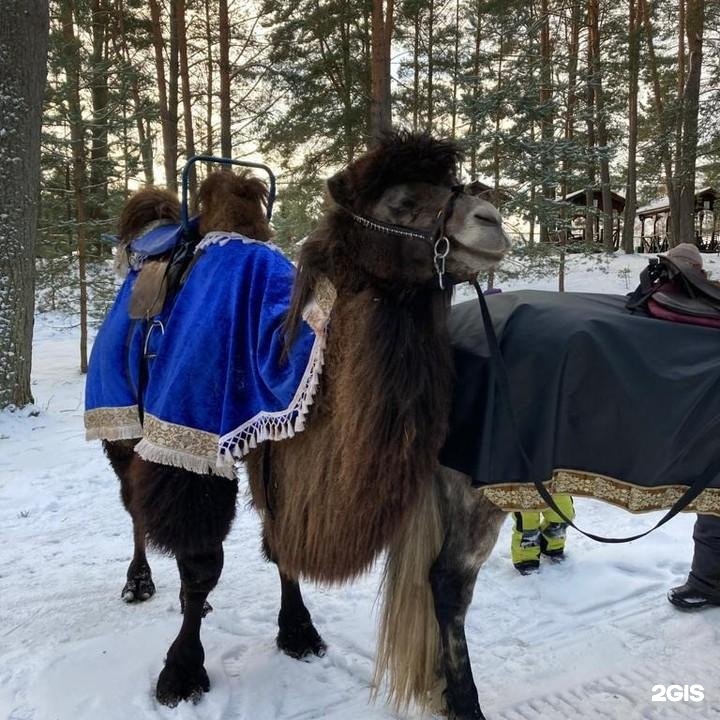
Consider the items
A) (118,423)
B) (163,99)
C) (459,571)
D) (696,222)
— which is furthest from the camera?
(696,222)

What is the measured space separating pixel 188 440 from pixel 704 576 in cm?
259

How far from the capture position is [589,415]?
206 centimetres

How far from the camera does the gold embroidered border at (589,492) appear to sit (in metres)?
2.11

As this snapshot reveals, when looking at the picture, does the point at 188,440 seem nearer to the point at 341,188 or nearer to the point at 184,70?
the point at 341,188

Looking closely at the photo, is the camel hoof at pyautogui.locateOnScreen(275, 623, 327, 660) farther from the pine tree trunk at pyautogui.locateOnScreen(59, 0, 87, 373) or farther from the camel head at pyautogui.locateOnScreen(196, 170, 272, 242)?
the pine tree trunk at pyautogui.locateOnScreen(59, 0, 87, 373)

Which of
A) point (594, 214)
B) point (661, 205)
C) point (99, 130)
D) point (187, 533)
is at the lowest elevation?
point (187, 533)

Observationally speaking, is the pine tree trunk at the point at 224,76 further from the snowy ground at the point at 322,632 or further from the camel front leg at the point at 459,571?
the camel front leg at the point at 459,571

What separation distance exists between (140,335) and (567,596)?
8.02 feet

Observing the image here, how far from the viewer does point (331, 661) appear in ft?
8.83

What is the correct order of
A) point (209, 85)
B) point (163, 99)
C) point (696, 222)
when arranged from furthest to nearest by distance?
point (696, 222)
point (209, 85)
point (163, 99)

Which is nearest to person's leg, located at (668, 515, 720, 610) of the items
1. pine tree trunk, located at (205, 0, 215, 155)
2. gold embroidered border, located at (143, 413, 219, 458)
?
gold embroidered border, located at (143, 413, 219, 458)

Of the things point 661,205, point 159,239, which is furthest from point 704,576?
point 661,205

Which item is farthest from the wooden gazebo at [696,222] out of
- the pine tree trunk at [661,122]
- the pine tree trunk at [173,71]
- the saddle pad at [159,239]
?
the saddle pad at [159,239]

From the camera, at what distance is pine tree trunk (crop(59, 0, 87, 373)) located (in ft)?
27.6
